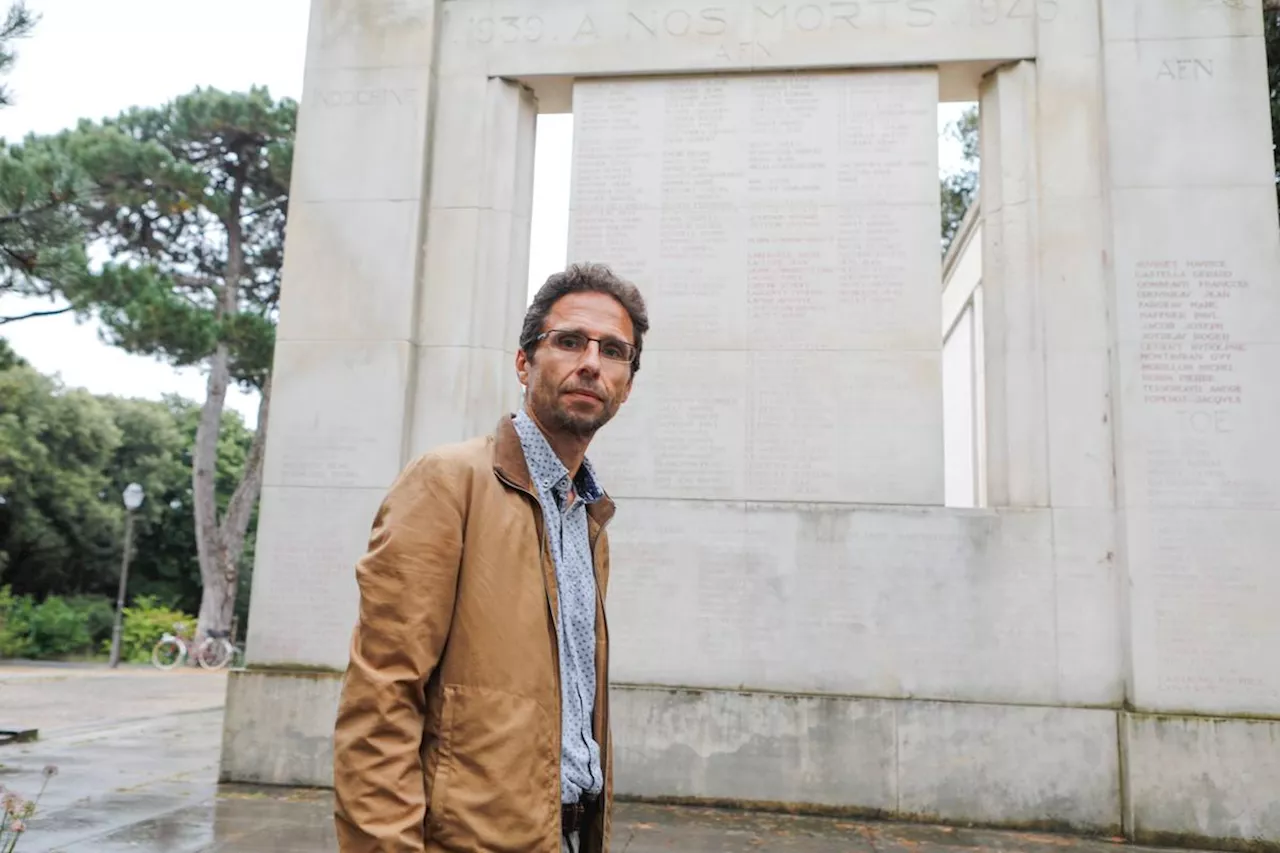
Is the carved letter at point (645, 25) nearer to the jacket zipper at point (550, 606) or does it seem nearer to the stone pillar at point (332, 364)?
the stone pillar at point (332, 364)

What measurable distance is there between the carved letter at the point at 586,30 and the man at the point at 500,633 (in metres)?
6.22

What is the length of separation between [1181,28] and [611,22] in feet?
14.0

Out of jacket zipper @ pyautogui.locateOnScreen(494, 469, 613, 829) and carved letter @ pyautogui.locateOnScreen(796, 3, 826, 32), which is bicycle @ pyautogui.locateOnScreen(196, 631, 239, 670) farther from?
jacket zipper @ pyautogui.locateOnScreen(494, 469, 613, 829)

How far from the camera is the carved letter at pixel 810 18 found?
296 inches

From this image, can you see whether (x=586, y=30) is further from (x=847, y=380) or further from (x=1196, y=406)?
(x=1196, y=406)

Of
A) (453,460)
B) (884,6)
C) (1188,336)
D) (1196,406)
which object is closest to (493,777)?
(453,460)

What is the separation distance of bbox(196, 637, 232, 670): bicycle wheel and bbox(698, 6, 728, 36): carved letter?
1908 centimetres

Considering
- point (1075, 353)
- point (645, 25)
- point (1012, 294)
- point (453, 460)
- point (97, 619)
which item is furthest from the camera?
point (97, 619)

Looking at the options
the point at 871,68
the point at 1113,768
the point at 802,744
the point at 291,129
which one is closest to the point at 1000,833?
the point at 1113,768

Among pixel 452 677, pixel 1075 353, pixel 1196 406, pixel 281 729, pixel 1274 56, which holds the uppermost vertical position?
pixel 1274 56

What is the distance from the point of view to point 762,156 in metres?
7.50

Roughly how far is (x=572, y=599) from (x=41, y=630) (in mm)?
30061

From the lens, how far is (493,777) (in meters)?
1.81

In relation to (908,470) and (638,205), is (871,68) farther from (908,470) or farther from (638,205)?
(908,470)
